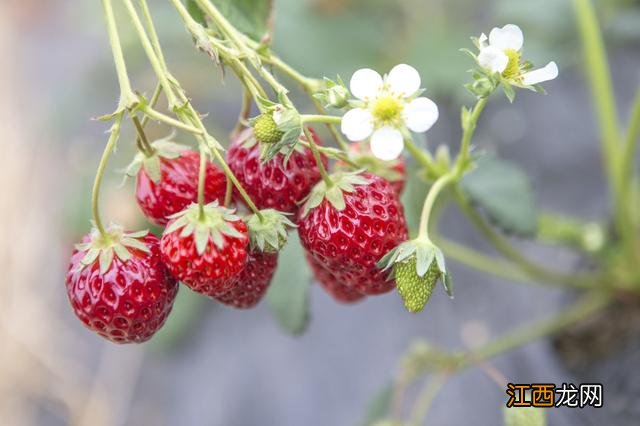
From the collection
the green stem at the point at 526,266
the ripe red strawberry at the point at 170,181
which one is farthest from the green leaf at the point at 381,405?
the ripe red strawberry at the point at 170,181

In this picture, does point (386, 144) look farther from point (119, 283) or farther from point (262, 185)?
point (119, 283)

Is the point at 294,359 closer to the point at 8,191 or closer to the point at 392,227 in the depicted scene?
the point at 392,227

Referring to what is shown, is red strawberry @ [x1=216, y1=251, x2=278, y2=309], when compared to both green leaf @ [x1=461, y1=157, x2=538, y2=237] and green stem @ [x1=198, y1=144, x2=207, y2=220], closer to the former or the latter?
green stem @ [x1=198, y1=144, x2=207, y2=220]

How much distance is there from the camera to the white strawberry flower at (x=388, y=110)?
549mm

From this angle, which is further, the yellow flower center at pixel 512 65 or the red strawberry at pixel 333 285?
the red strawberry at pixel 333 285

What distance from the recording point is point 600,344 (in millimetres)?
1008

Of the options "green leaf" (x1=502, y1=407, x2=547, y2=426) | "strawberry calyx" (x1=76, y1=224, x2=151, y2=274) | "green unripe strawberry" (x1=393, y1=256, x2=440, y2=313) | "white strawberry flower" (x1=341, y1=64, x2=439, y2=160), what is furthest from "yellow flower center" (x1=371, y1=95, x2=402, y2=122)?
"green leaf" (x1=502, y1=407, x2=547, y2=426)

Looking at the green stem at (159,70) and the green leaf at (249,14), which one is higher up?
the green leaf at (249,14)

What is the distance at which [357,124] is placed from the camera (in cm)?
55

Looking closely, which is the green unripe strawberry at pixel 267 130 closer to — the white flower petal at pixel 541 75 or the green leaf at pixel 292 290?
the white flower petal at pixel 541 75

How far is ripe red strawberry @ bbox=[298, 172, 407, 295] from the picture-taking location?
584 millimetres

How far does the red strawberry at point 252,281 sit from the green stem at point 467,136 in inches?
6.8

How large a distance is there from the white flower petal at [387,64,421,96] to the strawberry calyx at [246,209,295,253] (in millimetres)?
124

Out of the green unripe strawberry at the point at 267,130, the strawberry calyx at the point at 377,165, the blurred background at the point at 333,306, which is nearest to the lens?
the green unripe strawberry at the point at 267,130
